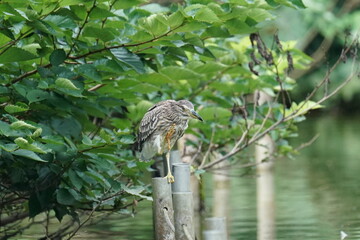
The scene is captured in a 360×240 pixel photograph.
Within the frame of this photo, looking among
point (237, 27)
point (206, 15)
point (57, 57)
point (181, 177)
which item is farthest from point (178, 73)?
point (206, 15)

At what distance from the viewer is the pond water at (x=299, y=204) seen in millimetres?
8625

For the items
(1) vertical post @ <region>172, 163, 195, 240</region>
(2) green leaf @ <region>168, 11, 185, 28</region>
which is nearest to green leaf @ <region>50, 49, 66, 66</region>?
(2) green leaf @ <region>168, 11, 185, 28</region>

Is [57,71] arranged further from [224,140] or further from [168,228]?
[224,140]

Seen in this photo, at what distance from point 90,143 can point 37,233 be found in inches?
137

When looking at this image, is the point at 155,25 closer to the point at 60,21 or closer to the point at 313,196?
the point at 60,21

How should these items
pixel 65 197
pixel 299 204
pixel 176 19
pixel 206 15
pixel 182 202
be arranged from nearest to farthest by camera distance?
pixel 206 15
pixel 176 19
pixel 182 202
pixel 65 197
pixel 299 204

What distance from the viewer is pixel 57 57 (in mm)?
5652

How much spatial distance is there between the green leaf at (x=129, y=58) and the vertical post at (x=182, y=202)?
2.12ft

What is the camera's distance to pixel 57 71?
5.72 metres

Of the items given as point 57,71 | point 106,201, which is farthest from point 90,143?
point 106,201

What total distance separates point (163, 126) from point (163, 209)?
0.74m

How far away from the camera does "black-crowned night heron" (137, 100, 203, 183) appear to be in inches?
253

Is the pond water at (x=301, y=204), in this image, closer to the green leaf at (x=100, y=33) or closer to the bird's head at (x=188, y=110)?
the bird's head at (x=188, y=110)

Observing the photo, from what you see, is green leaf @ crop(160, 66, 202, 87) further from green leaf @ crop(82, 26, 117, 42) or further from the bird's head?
green leaf @ crop(82, 26, 117, 42)
